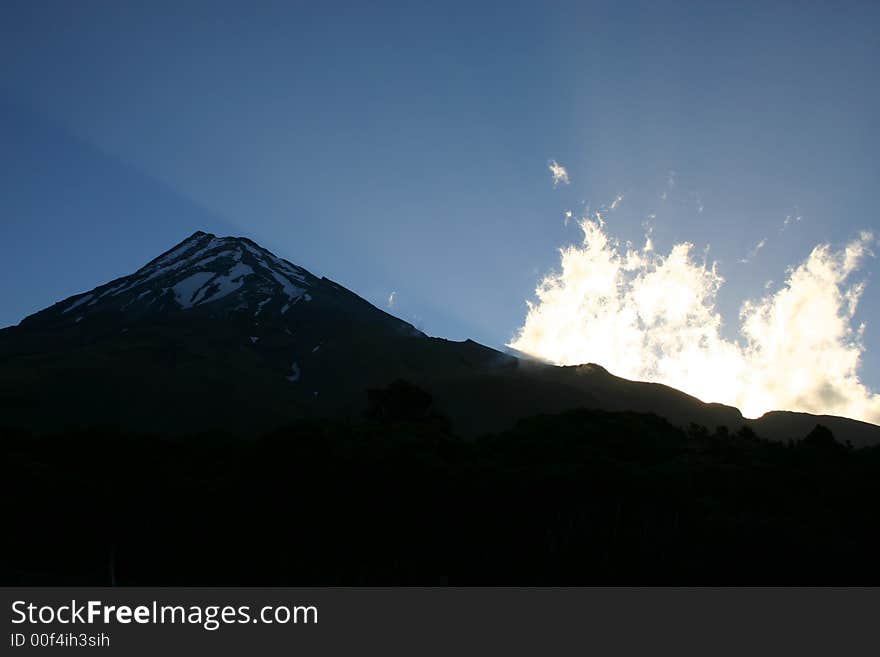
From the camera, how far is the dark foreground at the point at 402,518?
33.1 meters

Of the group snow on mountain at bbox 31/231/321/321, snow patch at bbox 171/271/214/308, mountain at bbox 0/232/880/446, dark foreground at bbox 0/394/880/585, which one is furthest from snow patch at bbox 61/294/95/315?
dark foreground at bbox 0/394/880/585

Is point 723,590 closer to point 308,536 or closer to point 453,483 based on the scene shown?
point 453,483

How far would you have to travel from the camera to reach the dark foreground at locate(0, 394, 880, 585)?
33062 millimetres

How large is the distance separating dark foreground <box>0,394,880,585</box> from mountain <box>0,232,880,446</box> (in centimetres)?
4334

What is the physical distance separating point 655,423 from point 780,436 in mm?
58187

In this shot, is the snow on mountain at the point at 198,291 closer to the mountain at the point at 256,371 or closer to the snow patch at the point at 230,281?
the snow patch at the point at 230,281

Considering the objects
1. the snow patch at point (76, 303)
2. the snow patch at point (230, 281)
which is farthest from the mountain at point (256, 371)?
the snow patch at point (230, 281)

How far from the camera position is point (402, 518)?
118 ft

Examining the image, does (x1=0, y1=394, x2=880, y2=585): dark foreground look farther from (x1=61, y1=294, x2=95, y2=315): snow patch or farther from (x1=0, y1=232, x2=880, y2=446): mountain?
(x1=61, y1=294, x2=95, y2=315): snow patch

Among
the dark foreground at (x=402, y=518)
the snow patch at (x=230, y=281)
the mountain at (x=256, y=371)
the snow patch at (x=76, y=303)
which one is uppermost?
the snow patch at (x=230, y=281)

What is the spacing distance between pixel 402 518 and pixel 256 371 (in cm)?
9167

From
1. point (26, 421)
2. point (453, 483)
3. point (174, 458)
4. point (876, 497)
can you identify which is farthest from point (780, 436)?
point (26, 421)

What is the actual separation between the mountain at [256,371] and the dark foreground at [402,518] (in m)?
43.3

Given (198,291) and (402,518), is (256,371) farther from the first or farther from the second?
(402,518)
